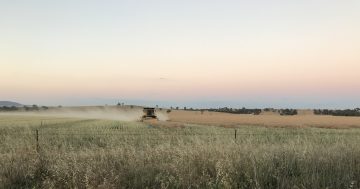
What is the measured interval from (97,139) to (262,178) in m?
16.8

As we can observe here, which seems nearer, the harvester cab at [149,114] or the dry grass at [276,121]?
the dry grass at [276,121]

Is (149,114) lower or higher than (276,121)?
higher

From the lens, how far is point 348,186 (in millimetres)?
8742

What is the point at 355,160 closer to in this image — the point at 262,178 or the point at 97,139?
the point at 262,178

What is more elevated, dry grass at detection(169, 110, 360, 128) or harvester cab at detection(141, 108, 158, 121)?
harvester cab at detection(141, 108, 158, 121)

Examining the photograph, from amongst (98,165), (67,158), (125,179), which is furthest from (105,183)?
(67,158)

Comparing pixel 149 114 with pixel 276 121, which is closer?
pixel 149 114

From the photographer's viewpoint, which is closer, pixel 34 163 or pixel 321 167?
→ pixel 321 167

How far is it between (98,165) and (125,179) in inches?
46.1

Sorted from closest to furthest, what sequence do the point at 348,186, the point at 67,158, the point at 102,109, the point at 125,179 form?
the point at 348,186, the point at 125,179, the point at 67,158, the point at 102,109

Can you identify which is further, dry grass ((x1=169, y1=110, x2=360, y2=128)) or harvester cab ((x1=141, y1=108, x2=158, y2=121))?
harvester cab ((x1=141, y1=108, x2=158, y2=121))

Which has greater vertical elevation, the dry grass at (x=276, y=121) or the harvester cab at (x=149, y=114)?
the harvester cab at (x=149, y=114)

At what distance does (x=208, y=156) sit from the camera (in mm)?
10680

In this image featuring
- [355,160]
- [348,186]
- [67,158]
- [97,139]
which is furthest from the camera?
[97,139]
